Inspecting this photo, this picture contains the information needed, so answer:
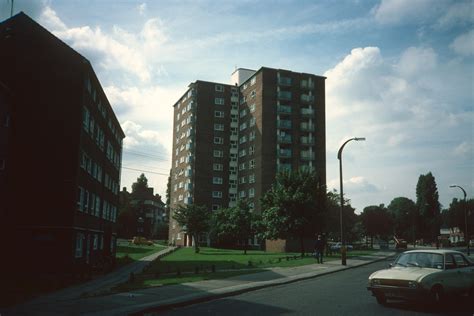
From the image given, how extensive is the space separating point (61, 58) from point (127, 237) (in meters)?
85.6

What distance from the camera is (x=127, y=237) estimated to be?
356 ft

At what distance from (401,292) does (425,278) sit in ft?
2.25

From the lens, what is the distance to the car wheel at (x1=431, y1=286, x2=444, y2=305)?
35.2ft

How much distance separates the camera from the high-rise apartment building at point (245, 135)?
240 feet

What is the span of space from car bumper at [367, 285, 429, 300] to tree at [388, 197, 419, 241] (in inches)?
3513

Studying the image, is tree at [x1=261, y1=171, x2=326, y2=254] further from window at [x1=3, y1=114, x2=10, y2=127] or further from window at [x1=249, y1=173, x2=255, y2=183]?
window at [x1=249, y1=173, x2=255, y2=183]

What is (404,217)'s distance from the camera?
107 m

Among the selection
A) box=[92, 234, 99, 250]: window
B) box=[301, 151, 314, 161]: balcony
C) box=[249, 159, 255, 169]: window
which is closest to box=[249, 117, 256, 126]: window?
box=[249, 159, 255, 169]: window

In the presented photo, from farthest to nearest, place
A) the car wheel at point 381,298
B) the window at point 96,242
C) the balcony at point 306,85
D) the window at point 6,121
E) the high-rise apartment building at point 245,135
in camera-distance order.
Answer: the balcony at point 306,85 < the high-rise apartment building at point 245,135 < the window at point 96,242 < the window at point 6,121 < the car wheel at point 381,298

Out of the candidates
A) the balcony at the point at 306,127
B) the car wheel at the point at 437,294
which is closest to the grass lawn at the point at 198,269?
the car wheel at the point at 437,294

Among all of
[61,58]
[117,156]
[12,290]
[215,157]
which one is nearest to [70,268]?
[12,290]

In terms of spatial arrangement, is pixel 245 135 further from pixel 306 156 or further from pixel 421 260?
pixel 421 260

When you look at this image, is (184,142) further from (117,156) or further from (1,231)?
(1,231)

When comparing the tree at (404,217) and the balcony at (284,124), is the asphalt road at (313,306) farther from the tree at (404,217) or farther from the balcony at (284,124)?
the tree at (404,217)
